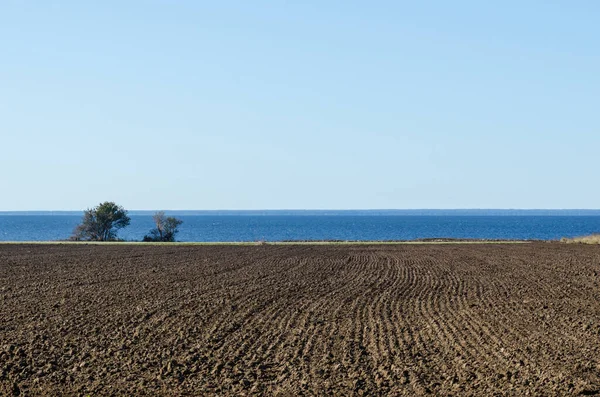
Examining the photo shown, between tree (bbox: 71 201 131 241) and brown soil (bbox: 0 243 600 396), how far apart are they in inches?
1765

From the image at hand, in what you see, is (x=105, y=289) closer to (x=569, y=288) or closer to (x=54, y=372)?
(x=54, y=372)

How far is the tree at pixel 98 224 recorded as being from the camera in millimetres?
76250

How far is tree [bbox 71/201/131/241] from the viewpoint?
7625 cm

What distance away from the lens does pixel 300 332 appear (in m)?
16.8

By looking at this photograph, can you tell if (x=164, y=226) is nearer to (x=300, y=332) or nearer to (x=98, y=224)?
(x=98, y=224)

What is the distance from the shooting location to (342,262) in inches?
1494

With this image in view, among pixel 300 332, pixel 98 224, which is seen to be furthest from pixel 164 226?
pixel 300 332

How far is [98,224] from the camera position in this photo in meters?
76.6

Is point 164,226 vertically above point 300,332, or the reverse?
point 164,226

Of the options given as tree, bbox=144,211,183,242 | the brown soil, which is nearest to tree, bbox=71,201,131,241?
tree, bbox=144,211,183,242

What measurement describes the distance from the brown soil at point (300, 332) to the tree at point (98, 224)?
4484cm

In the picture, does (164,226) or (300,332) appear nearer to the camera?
(300,332)

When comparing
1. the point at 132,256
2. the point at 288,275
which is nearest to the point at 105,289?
the point at 288,275

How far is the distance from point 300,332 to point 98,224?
62527 mm
